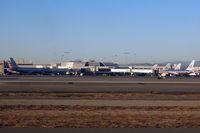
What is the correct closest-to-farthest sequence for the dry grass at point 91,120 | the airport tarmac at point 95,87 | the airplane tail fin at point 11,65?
the dry grass at point 91,120 → the airport tarmac at point 95,87 → the airplane tail fin at point 11,65

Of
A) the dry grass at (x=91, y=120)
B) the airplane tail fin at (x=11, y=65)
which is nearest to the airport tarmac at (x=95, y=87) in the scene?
the dry grass at (x=91, y=120)

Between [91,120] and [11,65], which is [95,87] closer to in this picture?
[91,120]

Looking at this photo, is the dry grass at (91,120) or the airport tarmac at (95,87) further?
the airport tarmac at (95,87)

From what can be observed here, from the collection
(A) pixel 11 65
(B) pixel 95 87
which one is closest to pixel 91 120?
(B) pixel 95 87

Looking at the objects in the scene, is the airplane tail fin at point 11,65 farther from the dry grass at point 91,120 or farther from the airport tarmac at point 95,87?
the dry grass at point 91,120

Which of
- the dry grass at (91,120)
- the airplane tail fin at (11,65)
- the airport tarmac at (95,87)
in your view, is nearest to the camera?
the dry grass at (91,120)

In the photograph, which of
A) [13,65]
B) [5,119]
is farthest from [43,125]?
[13,65]

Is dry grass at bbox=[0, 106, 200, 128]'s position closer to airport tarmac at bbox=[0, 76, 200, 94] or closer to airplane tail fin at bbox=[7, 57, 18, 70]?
airport tarmac at bbox=[0, 76, 200, 94]

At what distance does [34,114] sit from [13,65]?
385 feet

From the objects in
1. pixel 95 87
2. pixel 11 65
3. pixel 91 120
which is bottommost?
pixel 95 87

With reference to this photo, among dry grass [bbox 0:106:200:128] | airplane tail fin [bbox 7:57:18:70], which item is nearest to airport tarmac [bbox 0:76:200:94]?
dry grass [bbox 0:106:200:128]

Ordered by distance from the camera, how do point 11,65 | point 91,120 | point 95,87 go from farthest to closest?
point 11,65 < point 95,87 < point 91,120

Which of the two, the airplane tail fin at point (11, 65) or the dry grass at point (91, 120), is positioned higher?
the airplane tail fin at point (11, 65)

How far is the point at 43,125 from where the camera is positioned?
13508 millimetres
